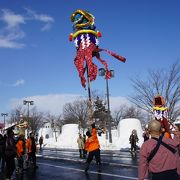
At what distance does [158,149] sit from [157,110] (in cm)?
698

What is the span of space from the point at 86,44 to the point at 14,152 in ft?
17.0

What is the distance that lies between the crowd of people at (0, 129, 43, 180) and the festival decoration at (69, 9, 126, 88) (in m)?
3.56

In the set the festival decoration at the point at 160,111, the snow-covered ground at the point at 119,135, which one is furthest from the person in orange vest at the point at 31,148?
the snow-covered ground at the point at 119,135

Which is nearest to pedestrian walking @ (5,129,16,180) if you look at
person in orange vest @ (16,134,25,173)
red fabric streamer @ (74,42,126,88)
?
person in orange vest @ (16,134,25,173)

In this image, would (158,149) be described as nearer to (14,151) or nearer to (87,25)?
(14,151)

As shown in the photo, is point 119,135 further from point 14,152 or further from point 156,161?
point 156,161

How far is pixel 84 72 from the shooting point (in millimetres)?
15078

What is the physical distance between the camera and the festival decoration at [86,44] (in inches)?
578

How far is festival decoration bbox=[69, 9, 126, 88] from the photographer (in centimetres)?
1467

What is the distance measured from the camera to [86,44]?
14.8 meters

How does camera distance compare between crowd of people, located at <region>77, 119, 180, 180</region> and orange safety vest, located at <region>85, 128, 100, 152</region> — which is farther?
orange safety vest, located at <region>85, 128, 100, 152</region>

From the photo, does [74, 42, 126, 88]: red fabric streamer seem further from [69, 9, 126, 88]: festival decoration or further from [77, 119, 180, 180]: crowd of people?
[77, 119, 180, 180]: crowd of people

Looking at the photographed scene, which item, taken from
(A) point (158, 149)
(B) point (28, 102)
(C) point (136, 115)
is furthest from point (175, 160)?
(C) point (136, 115)

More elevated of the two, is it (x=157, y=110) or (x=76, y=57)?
(x=76, y=57)
